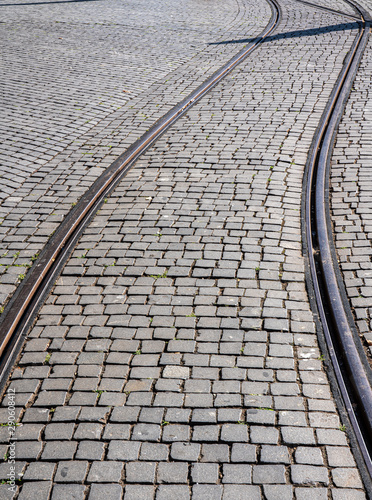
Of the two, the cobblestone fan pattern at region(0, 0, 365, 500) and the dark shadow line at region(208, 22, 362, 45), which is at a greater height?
the dark shadow line at region(208, 22, 362, 45)

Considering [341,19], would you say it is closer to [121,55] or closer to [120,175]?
[121,55]

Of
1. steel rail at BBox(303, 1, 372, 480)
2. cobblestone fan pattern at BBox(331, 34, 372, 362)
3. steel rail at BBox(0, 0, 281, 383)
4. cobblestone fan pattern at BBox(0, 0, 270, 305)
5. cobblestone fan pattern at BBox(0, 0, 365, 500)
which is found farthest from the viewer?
cobblestone fan pattern at BBox(0, 0, 270, 305)

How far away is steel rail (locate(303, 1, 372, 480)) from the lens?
350cm

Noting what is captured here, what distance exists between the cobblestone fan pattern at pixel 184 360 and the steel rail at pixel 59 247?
0.12 metres

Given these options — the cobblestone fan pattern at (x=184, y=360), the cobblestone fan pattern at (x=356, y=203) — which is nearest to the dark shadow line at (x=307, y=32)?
the cobblestone fan pattern at (x=356, y=203)

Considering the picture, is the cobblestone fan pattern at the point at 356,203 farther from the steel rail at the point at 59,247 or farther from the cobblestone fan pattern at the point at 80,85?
the cobblestone fan pattern at the point at 80,85

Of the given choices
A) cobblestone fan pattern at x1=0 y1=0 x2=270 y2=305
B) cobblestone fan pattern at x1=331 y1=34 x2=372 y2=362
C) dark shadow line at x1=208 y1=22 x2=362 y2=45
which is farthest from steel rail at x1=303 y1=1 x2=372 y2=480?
dark shadow line at x1=208 y1=22 x2=362 y2=45

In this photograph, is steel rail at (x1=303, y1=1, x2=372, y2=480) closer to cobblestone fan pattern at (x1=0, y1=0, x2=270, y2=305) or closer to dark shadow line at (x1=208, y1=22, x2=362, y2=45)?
cobblestone fan pattern at (x1=0, y1=0, x2=270, y2=305)

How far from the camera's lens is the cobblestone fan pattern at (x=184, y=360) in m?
3.16

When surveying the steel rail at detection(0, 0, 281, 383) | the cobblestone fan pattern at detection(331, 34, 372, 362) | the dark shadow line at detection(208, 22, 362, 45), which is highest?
the dark shadow line at detection(208, 22, 362, 45)

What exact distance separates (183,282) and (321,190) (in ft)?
8.05

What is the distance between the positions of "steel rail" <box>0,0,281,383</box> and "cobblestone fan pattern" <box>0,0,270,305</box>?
0.15m

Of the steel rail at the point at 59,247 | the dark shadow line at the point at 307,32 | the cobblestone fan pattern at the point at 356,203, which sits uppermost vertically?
the dark shadow line at the point at 307,32

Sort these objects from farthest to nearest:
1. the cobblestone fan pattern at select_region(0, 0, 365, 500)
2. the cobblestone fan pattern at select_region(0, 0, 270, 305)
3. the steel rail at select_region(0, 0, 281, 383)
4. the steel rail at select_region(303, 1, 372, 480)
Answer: the cobblestone fan pattern at select_region(0, 0, 270, 305)
the steel rail at select_region(0, 0, 281, 383)
the steel rail at select_region(303, 1, 372, 480)
the cobblestone fan pattern at select_region(0, 0, 365, 500)
